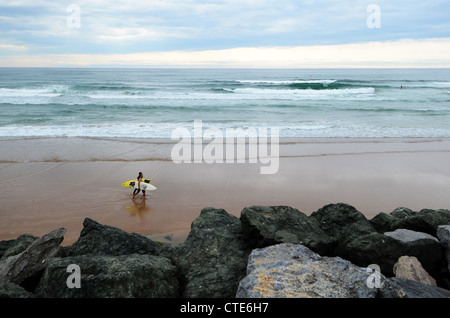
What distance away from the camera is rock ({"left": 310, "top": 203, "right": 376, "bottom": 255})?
4.61m

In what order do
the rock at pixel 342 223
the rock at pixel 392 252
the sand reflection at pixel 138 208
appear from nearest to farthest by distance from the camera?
the rock at pixel 392 252, the rock at pixel 342 223, the sand reflection at pixel 138 208

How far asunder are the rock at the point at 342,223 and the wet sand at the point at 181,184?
206 cm

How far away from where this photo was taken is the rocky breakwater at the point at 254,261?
307cm

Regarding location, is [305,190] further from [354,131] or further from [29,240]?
[354,131]

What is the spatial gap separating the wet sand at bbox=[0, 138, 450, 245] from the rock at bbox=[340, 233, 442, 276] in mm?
3051

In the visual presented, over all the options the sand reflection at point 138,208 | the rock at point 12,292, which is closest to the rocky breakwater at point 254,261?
the rock at point 12,292

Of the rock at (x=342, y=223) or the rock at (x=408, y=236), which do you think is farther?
the rock at (x=342, y=223)

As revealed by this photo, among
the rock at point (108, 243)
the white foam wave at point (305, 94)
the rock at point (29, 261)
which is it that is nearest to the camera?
the rock at point (29, 261)

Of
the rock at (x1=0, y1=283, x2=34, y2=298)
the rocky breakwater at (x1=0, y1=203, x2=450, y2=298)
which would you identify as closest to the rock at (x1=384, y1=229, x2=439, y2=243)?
the rocky breakwater at (x1=0, y1=203, x2=450, y2=298)

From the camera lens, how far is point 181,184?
8.77 m

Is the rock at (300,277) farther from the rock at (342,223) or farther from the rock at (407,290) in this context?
the rock at (342,223)

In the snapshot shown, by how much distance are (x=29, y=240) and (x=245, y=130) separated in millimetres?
12422
